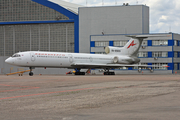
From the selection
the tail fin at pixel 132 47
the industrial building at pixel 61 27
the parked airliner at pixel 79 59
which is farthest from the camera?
the industrial building at pixel 61 27

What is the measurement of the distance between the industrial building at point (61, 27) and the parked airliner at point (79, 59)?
12.7 metres

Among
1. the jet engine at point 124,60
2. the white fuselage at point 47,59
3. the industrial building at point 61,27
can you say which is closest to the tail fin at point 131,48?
the jet engine at point 124,60

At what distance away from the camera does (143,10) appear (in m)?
73.1

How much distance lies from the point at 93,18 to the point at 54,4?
10.8m

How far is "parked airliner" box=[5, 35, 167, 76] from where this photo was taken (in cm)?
A: 4491

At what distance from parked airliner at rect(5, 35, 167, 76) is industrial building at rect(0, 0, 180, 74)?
12.7 meters

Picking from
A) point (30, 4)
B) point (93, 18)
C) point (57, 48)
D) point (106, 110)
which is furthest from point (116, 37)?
point (106, 110)

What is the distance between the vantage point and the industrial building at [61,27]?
2832 inches

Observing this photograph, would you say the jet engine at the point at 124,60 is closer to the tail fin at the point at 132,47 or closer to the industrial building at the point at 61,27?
the tail fin at the point at 132,47

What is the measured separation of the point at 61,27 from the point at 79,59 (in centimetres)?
2434

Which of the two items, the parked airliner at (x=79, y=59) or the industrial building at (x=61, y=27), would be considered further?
the industrial building at (x=61, y=27)

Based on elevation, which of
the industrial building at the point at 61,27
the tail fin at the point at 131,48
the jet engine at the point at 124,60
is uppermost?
the industrial building at the point at 61,27

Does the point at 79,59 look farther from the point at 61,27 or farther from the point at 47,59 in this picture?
the point at 61,27

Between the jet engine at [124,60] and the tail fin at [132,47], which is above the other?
the tail fin at [132,47]
